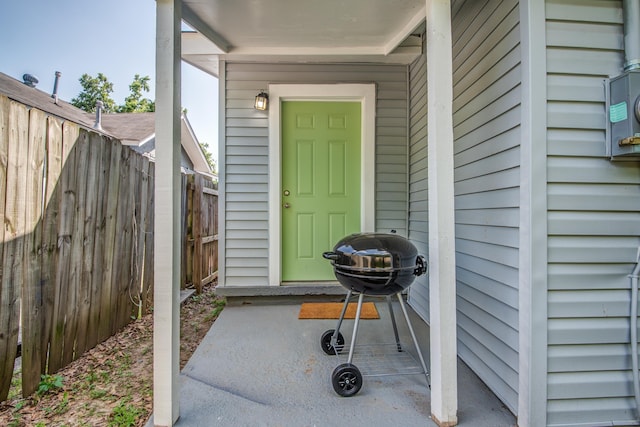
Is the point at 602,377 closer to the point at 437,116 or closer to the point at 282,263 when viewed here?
the point at 437,116

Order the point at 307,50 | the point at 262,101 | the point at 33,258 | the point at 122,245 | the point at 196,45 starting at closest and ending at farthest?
the point at 33,258
the point at 122,245
the point at 307,50
the point at 196,45
the point at 262,101

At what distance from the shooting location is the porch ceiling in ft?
6.91

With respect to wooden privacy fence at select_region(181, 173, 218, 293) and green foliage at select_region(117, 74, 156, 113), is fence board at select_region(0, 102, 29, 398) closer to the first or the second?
wooden privacy fence at select_region(181, 173, 218, 293)

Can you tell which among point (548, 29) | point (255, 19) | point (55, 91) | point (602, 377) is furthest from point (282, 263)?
point (55, 91)

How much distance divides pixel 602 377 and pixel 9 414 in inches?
116

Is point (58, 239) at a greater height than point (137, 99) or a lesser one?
lesser

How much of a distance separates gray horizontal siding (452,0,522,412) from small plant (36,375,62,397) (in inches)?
99.4

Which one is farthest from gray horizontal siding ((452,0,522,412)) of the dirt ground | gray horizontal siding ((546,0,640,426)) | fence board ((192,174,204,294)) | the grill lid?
fence board ((192,174,204,294))

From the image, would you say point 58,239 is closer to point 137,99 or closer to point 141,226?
point 141,226

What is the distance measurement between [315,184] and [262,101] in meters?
1.01

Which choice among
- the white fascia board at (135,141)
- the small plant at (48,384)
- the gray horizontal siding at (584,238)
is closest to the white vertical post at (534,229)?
the gray horizontal siding at (584,238)

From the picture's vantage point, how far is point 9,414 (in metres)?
1.55

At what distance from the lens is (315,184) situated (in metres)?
3.28

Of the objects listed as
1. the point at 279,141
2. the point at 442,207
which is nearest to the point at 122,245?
the point at 279,141
